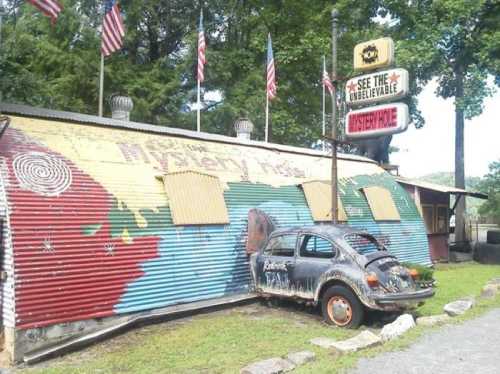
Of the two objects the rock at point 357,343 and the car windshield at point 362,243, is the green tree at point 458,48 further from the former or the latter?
the rock at point 357,343

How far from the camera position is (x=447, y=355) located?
22.9 feet

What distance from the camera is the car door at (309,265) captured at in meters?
9.80

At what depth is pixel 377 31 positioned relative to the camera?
1192 inches

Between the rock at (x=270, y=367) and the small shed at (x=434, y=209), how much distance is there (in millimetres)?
14877

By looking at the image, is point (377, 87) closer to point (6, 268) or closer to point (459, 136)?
point (6, 268)

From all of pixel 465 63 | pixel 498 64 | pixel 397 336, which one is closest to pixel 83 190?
pixel 397 336

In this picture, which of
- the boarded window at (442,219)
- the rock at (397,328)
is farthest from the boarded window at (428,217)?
the rock at (397,328)

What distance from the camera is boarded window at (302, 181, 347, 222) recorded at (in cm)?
1411

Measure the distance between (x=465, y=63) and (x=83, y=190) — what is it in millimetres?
24851

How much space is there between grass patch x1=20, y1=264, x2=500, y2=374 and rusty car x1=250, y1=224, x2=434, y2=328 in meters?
0.51

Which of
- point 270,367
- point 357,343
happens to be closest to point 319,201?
point 357,343

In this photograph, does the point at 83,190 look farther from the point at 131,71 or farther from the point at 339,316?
the point at 131,71

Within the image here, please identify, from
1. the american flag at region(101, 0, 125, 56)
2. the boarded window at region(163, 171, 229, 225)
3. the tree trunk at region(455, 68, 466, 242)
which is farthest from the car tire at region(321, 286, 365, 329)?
the tree trunk at region(455, 68, 466, 242)

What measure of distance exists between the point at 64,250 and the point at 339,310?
17.4ft
